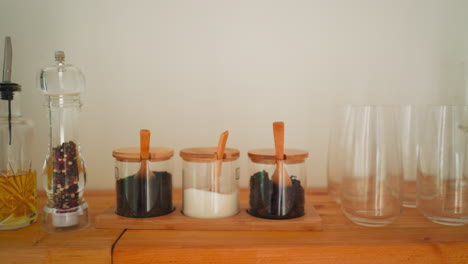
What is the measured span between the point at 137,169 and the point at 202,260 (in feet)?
0.82

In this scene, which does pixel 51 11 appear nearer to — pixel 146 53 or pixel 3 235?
pixel 146 53

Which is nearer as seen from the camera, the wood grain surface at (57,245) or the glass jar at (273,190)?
the wood grain surface at (57,245)

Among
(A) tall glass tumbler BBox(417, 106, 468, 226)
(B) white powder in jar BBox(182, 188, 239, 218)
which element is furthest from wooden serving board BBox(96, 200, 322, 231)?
(A) tall glass tumbler BBox(417, 106, 468, 226)

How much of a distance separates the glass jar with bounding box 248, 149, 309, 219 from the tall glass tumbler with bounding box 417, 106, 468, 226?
0.25 m

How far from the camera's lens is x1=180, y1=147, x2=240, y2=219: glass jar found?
69 centimetres

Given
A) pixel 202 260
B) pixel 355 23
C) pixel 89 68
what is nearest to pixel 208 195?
pixel 202 260

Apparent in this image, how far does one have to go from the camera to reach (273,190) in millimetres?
683

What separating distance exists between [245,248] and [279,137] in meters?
0.23

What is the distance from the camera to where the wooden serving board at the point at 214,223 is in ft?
2.15

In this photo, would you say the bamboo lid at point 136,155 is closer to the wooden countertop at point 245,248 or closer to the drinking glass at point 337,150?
the wooden countertop at point 245,248

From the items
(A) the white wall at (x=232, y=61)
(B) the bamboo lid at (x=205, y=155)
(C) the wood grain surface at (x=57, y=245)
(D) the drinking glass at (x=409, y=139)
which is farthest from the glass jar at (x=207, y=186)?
(D) the drinking glass at (x=409, y=139)

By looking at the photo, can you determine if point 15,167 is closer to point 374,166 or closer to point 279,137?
point 279,137

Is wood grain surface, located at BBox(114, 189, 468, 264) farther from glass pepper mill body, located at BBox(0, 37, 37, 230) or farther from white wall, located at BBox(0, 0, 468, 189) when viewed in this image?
white wall, located at BBox(0, 0, 468, 189)

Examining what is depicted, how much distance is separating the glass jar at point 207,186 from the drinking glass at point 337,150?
0.77 ft
